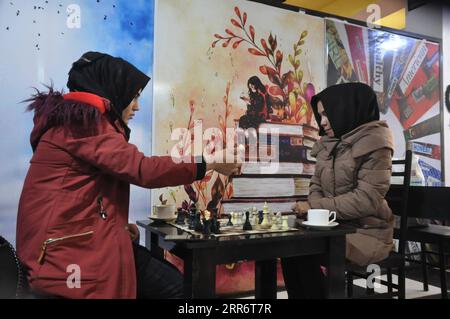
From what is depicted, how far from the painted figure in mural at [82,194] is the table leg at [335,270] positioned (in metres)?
0.67

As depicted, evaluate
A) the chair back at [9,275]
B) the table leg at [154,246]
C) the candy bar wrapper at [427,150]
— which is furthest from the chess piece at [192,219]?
the candy bar wrapper at [427,150]

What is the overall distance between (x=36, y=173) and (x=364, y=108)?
180 centimetres

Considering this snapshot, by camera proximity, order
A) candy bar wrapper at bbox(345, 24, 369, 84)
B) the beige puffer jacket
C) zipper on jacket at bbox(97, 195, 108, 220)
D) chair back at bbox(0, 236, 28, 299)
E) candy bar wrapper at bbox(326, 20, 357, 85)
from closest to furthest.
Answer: chair back at bbox(0, 236, 28, 299), zipper on jacket at bbox(97, 195, 108, 220), the beige puffer jacket, candy bar wrapper at bbox(326, 20, 357, 85), candy bar wrapper at bbox(345, 24, 369, 84)

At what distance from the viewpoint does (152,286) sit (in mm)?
1599

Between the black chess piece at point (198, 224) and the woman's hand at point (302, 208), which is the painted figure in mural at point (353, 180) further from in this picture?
the black chess piece at point (198, 224)

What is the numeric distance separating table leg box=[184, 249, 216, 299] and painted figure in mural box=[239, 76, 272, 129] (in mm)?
1851

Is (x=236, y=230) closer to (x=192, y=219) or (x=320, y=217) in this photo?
(x=192, y=219)

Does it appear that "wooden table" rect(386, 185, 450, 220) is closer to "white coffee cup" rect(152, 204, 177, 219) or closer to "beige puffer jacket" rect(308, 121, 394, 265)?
"beige puffer jacket" rect(308, 121, 394, 265)

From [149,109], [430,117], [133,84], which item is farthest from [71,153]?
[430,117]

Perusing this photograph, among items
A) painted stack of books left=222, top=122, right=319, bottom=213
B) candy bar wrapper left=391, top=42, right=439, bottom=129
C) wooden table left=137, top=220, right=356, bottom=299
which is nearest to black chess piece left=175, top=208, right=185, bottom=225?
wooden table left=137, top=220, right=356, bottom=299

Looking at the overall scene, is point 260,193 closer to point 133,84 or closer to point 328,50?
point 328,50

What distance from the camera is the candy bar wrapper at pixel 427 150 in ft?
12.8

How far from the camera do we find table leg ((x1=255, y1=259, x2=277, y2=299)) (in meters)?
2.12

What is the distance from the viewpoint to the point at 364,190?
196cm
